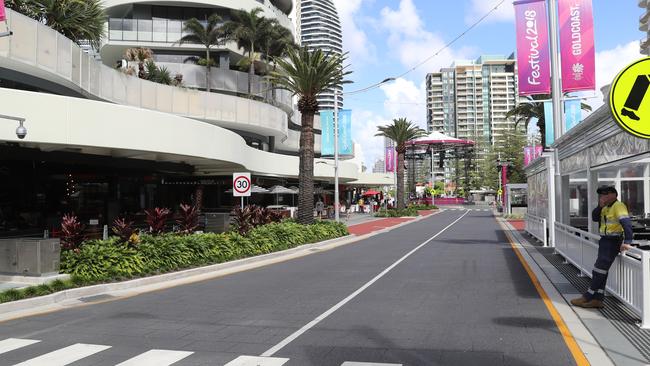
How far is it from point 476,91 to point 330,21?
55778 mm

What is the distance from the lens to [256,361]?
6.06m

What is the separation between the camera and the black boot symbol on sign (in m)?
5.57

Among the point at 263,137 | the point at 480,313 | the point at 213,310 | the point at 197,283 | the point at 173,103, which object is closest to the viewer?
the point at 480,313

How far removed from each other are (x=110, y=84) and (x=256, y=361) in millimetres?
24957

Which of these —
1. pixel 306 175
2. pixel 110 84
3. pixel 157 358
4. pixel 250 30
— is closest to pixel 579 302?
pixel 157 358

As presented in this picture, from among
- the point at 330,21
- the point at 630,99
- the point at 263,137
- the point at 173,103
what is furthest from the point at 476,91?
the point at 630,99

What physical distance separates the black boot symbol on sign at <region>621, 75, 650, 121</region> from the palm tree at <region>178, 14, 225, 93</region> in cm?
3982

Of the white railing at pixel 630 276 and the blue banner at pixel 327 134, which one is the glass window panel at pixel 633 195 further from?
the blue banner at pixel 327 134

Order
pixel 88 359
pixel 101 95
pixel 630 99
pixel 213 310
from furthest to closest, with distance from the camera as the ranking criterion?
1. pixel 101 95
2. pixel 213 310
3. pixel 88 359
4. pixel 630 99

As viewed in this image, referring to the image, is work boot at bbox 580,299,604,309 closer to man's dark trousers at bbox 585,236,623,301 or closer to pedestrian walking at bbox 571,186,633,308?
pedestrian walking at bbox 571,186,633,308

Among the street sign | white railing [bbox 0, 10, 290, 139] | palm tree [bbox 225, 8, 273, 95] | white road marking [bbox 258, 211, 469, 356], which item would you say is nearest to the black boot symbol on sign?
the street sign

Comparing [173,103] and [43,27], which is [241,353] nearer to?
[43,27]

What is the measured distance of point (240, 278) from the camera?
13.3m

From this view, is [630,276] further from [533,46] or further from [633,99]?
[533,46]
